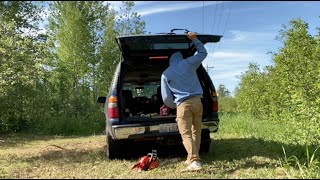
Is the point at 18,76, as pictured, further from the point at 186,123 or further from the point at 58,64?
the point at 58,64

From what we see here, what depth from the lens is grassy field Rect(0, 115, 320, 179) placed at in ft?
18.5

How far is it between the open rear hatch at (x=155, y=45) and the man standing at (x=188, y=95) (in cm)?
43

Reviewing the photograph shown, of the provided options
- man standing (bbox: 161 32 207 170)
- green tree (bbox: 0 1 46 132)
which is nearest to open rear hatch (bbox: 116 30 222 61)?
man standing (bbox: 161 32 207 170)

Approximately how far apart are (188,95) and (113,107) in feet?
4.45

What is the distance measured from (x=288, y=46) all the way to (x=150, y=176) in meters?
9.31

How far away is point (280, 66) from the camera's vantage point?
1298cm

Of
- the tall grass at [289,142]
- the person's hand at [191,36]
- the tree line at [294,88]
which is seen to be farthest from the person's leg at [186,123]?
the tree line at [294,88]

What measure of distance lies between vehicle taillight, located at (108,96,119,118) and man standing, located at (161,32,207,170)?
95 cm

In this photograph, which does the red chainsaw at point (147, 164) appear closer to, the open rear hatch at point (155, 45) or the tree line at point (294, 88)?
the open rear hatch at point (155, 45)

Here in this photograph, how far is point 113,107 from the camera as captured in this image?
6.71 m

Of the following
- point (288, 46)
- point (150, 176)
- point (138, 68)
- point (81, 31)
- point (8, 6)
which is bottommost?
point (150, 176)

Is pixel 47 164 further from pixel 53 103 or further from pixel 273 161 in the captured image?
pixel 53 103

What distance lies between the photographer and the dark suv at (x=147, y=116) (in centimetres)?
660

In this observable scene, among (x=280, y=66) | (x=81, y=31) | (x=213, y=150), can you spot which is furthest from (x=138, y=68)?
(x=81, y=31)
